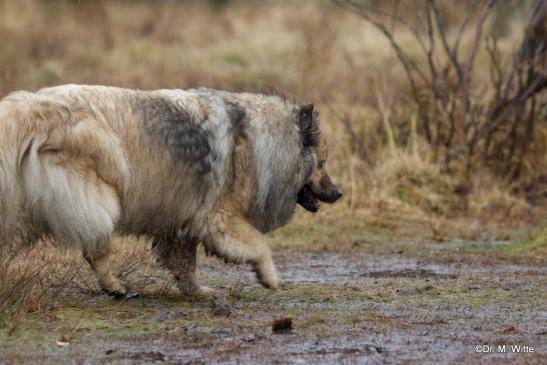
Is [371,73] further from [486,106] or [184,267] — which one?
[184,267]

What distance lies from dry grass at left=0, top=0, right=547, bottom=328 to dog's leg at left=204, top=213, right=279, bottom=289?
0.64 metres

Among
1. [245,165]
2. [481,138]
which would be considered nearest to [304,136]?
[245,165]

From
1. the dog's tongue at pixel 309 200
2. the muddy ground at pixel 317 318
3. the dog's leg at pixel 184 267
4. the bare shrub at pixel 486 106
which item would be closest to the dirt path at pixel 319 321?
the muddy ground at pixel 317 318

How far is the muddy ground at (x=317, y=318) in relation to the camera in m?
5.59

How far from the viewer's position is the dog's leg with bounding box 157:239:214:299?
7562mm

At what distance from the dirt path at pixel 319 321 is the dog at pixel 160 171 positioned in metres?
0.41

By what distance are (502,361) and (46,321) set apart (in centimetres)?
250

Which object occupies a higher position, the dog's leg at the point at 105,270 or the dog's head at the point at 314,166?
the dog's head at the point at 314,166

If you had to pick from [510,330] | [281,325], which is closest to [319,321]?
[281,325]

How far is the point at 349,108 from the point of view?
1634cm

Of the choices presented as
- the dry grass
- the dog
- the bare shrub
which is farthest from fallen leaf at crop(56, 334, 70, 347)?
the bare shrub

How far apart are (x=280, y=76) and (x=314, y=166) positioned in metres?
12.7

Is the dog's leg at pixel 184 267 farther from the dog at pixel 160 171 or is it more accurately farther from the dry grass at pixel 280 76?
the dry grass at pixel 280 76

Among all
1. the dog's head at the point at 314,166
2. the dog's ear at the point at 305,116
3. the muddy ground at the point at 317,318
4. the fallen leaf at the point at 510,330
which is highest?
the dog's ear at the point at 305,116
